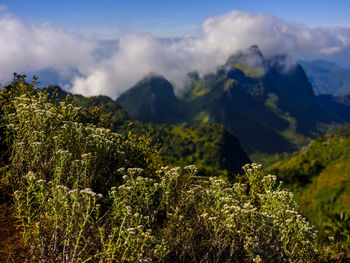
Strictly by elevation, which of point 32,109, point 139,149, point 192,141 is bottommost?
point 192,141

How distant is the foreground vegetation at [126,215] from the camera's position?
3.41 m

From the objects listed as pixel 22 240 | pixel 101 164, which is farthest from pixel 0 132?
pixel 22 240

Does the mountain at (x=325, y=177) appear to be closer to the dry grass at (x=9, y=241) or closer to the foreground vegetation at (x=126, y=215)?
the foreground vegetation at (x=126, y=215)

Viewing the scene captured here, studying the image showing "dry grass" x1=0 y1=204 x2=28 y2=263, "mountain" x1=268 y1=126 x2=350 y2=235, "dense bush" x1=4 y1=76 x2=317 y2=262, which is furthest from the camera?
"mountain" x1=268 y1=126 x2=350 y2=235

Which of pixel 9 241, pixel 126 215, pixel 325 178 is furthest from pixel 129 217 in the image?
pixel 325 178

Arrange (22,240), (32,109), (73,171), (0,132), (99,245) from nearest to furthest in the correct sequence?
1. (99,245)
2. (22,240)
3. (73,171)
4. (32,109)
5. (0,132)

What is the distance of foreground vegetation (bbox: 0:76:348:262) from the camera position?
11.2ft

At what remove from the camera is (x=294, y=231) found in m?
4.55

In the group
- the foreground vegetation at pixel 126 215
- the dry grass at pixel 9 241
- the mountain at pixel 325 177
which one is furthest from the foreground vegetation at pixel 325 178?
the dry grass at pixel 9 241

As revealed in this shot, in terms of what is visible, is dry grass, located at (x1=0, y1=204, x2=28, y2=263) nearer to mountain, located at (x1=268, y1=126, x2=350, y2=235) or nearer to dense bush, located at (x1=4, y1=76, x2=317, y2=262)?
dense bush, located at (x1=4, y1=76, x2=317, y2=262)

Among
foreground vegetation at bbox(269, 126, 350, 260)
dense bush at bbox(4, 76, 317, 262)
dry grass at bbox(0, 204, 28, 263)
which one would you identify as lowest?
foreground vegetation at bbox(269, 126, 350, 260)

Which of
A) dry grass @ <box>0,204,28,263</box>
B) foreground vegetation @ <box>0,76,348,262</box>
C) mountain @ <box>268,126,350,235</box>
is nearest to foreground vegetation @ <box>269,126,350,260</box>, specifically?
mountain @ <box>268,126,350,235</box>

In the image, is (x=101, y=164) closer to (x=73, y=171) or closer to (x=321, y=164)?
(x=73, y=171)

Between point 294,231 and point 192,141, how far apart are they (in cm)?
19348
